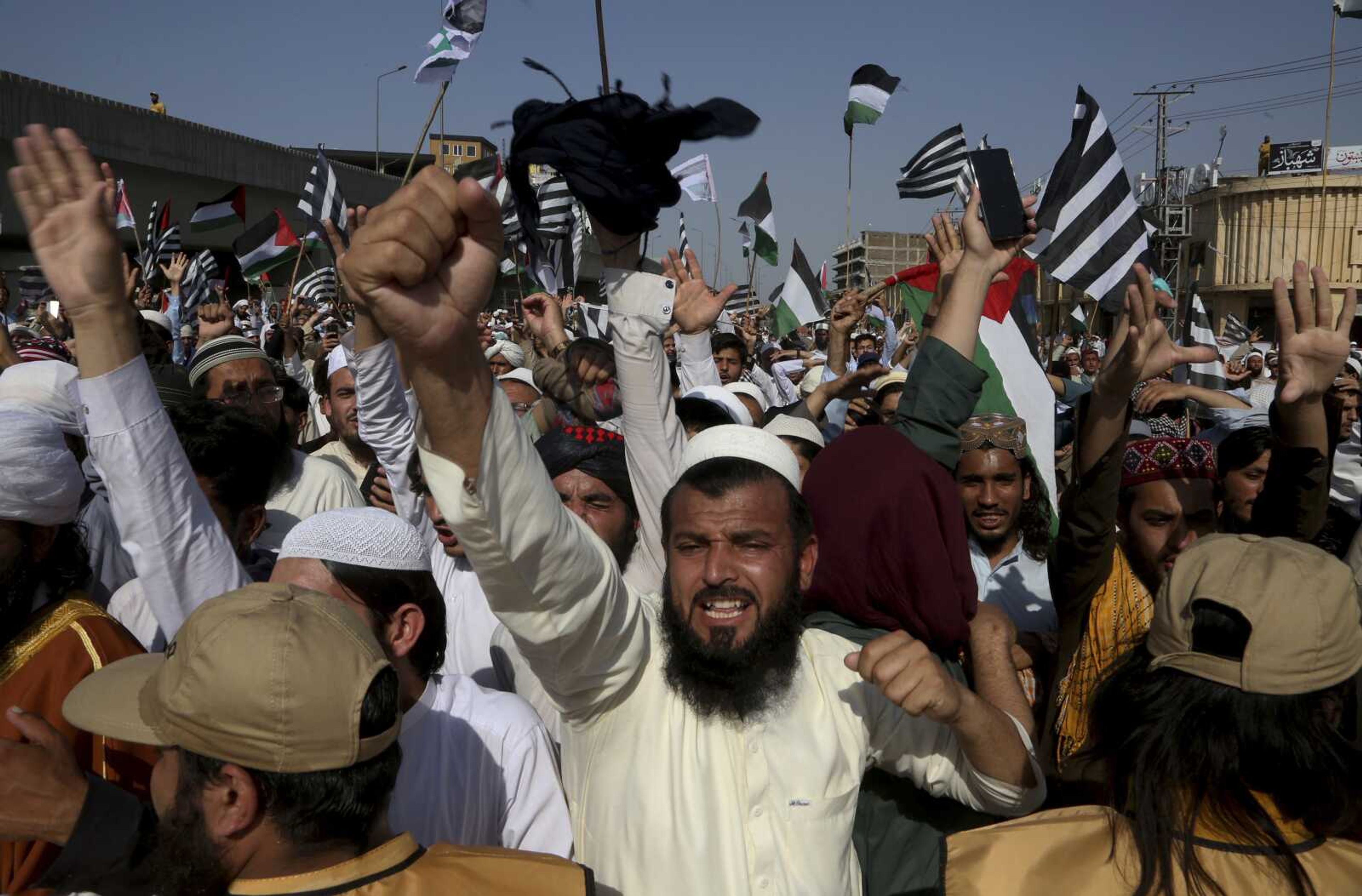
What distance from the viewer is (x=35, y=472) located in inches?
84.2

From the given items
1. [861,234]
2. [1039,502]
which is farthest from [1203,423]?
[861,234]

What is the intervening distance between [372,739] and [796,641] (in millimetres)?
892

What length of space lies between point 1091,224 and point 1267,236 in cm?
4799

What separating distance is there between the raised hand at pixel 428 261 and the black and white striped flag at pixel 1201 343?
7.04 m

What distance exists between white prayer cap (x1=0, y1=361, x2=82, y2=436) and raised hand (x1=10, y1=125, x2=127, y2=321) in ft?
4.43

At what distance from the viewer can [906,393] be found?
279 centimetres

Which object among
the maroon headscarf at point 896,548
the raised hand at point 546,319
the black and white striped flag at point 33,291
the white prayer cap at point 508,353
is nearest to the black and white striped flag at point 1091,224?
the raised hand at point 546,319

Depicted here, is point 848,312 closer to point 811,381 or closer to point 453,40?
point 811,381

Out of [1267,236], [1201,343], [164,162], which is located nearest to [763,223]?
[1201,343]

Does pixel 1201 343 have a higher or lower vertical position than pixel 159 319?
lower

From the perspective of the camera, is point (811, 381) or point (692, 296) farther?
point (811, 381)

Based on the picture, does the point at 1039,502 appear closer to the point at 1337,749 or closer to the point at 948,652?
the point at 948,652

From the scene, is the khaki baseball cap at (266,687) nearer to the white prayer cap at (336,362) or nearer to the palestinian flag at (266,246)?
the white prayer cap at (336,362)

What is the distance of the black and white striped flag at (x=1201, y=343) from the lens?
784 centimetres
